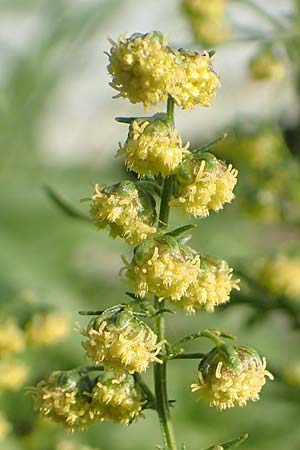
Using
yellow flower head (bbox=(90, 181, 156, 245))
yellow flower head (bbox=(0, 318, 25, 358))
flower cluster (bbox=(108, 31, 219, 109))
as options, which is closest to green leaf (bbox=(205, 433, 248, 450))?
yellow flower head (bbox=(90, 181, 156, 245))

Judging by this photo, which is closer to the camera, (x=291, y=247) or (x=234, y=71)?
(x=291, y=247)

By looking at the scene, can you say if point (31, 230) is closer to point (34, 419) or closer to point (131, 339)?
point (34, 419)

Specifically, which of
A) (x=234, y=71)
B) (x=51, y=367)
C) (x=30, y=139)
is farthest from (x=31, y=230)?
(x=234, y=71)

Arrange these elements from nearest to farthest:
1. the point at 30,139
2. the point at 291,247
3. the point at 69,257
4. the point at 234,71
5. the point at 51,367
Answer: the point at 291,247, the point at 51,367, the point at 69,257, the point at 30,139, the point at 234,71

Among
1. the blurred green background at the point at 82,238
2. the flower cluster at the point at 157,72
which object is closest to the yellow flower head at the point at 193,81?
the flower cluster at the point at 157,72

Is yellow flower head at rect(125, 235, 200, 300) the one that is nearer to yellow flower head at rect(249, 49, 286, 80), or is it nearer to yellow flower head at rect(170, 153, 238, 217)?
yellow flower head at rect(170, 153, 238, 217)
